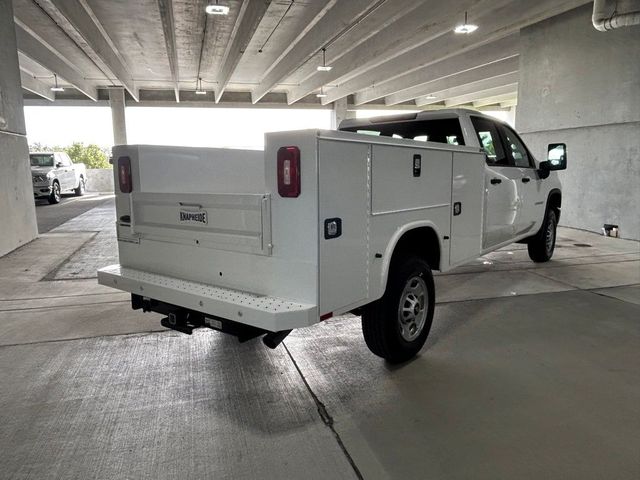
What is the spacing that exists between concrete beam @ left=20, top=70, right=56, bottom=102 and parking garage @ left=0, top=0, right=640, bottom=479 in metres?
9.33

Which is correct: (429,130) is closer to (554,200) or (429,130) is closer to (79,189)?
(554,200)

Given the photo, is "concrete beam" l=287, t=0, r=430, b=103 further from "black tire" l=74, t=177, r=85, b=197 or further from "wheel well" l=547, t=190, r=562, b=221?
"black tire" l=74, t=177, r=85, b=197

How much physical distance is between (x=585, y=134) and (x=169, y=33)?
10374mm

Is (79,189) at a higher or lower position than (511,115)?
lower

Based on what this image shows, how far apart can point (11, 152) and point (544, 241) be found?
900 centimetres

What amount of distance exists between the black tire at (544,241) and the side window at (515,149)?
1272 millimetres

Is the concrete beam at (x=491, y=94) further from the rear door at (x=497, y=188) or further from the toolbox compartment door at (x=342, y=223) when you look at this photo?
the toolbox compartment door at (x=342, y=223)

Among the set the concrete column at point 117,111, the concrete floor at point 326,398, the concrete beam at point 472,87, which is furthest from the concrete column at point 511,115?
the concrete floor at point 326,398

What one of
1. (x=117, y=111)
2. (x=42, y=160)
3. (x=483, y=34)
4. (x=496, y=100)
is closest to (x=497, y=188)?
(x=483, y=34)

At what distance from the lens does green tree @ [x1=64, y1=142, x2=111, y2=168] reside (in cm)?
3155

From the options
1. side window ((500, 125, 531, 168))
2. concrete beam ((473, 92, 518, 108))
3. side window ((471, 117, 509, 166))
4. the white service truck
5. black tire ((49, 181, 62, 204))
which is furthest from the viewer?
concrete beam ((473, 92, 518, 108))

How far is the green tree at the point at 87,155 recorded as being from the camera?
104ft

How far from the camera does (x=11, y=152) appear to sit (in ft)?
26.5

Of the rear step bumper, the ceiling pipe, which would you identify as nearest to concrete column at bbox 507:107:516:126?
the ceiling pipe
